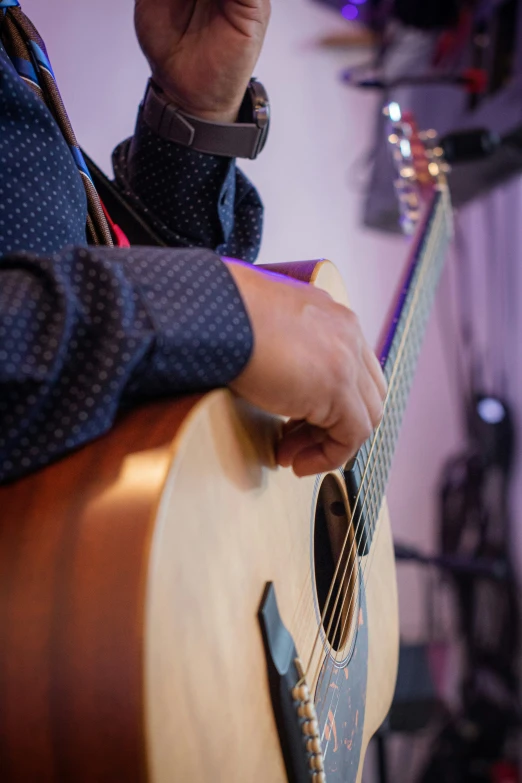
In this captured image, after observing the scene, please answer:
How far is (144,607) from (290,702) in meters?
0.21

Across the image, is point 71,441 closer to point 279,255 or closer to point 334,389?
point 334,389

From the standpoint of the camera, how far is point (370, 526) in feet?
2.68

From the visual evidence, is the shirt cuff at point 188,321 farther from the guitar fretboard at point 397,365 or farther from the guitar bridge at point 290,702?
the guitar fretboard at point 397,365

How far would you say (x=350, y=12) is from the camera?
7.06 ft

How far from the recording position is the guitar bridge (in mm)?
507

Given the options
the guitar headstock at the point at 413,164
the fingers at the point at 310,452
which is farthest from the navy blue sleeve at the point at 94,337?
the guitar headstock at the point at 413,164

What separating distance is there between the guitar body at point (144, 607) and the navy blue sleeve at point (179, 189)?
0.46m

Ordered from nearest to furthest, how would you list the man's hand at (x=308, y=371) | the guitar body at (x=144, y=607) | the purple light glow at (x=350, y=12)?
the guitar body at (x=144, y=607)
the man's hand at (x=308, y=371)
the purple light glow at (x=350, y=12)

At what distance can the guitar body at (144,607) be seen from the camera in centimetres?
37

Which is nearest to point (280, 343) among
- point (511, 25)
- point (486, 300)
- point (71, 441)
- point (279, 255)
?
point (71, 441)

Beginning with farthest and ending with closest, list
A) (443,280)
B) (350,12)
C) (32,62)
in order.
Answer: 1. (443,280)
2. (350,12)
3. (32,62)

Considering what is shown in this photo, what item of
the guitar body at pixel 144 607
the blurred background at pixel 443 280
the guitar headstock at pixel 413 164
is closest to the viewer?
the guitar body at pixel 144 607

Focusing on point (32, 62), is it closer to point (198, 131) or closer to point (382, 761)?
point (198, 131)

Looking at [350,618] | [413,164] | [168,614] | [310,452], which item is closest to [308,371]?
[310,452]
